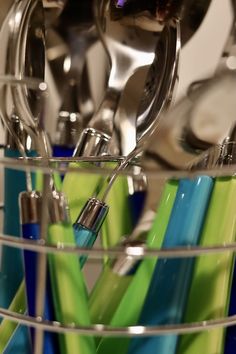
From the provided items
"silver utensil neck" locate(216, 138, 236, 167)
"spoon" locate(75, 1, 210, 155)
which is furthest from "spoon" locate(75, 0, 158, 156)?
"silver utensil neck" locate(216, 138, 236, 167)

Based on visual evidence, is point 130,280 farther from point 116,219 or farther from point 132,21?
point 132,21

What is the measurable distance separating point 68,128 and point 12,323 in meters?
0.19

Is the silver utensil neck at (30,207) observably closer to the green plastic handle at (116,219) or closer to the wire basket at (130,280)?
the wire basket at (130,280)

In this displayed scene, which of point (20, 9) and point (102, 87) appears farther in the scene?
point (102, 87)

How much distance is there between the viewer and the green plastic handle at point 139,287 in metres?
0.30

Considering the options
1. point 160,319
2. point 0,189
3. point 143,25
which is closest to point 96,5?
point 143,25

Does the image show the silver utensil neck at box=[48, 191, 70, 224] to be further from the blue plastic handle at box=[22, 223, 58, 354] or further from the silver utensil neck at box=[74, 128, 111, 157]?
the silver utensil neck at box=[74, 128, 111, 157]

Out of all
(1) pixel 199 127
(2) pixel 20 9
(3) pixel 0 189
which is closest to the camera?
(1) pixel 199 127

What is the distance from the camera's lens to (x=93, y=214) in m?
0.30

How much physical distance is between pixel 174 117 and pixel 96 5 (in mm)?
249

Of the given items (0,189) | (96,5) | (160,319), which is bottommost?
(160,319)

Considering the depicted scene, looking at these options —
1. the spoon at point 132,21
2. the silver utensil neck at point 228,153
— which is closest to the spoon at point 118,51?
the spoon at point 132,21

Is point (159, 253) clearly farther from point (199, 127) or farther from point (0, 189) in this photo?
point (0, 189)

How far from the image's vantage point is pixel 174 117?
0.23 m
